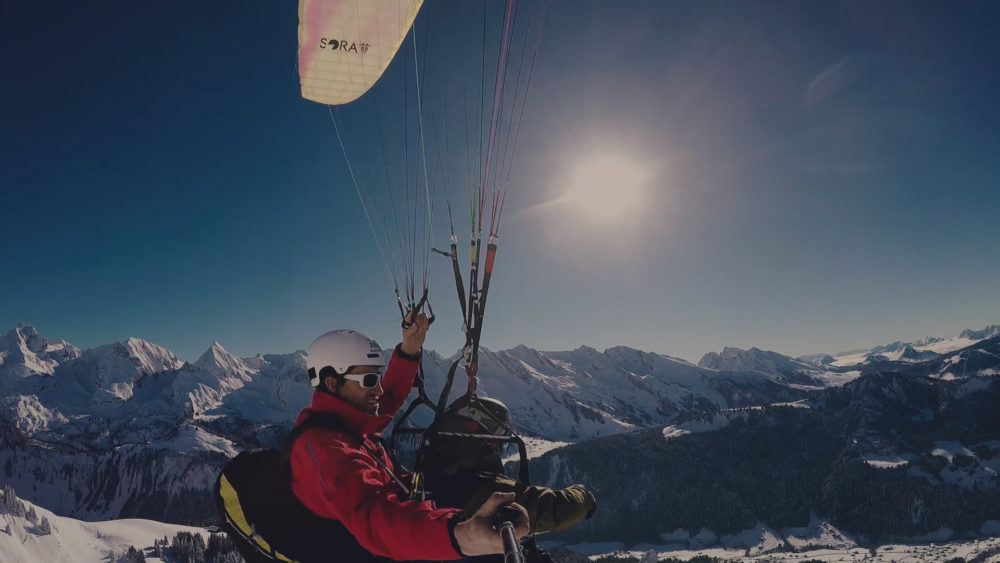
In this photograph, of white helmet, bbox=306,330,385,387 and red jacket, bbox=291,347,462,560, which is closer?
red jacket, bbox=291,347,462,560

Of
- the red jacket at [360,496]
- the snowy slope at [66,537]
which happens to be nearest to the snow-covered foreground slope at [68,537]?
the snowy slope at [66,537]

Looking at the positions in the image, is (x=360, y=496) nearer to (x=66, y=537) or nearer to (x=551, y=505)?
(x=551, y=505)

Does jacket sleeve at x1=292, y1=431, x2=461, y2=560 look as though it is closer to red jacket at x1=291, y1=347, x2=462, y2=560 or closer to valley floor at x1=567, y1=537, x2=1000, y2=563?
red jacket at x1=291, y1=347, x2=462, y2=560

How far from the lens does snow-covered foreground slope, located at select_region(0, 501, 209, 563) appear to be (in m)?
85.6

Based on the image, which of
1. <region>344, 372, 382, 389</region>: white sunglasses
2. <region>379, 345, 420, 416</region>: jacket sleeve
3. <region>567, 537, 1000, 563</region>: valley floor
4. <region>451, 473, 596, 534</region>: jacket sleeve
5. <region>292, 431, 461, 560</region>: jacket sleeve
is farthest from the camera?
<region>567, 537, 1000, 563</region>: valley floor

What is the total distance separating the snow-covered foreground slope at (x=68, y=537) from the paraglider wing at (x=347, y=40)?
358 ft

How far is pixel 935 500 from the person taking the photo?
620ft

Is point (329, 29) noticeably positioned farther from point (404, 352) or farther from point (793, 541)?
point (793, 541)

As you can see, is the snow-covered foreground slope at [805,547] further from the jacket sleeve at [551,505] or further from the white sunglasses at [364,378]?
the white sunglasses at [364,378]

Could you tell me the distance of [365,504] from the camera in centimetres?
333

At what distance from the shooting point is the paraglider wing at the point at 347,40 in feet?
32.1

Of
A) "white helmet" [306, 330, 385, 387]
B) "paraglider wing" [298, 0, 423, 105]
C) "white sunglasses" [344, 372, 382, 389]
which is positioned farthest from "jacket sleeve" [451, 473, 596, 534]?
"paraglider wing" [298, 0, 423, 105]

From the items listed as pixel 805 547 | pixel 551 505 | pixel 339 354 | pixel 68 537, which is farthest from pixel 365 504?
pixel 805 547

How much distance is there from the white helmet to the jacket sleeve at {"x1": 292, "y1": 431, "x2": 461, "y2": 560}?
112cm
